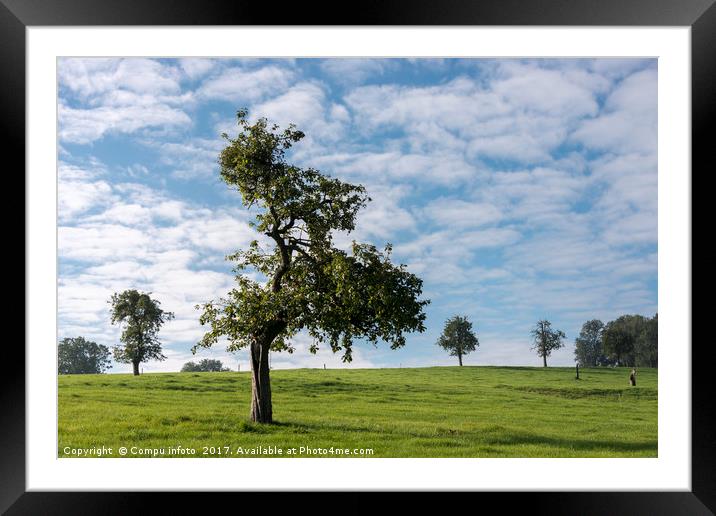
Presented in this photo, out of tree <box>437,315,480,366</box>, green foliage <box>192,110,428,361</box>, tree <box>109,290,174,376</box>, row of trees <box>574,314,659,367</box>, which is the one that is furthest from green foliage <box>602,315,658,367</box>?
tree <box>109,290,174,376</box>

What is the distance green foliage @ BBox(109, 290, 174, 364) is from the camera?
33.9 feet

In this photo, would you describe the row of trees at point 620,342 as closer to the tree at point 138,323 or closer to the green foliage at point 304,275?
the green foliage at point 304,275

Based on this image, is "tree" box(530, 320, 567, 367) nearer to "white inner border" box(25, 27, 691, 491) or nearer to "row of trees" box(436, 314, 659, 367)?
"row of trees" box(436, 314, 659, 367)

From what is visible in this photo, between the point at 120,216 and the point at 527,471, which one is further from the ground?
the point at 120,216

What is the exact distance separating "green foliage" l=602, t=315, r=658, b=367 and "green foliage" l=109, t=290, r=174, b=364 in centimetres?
917
